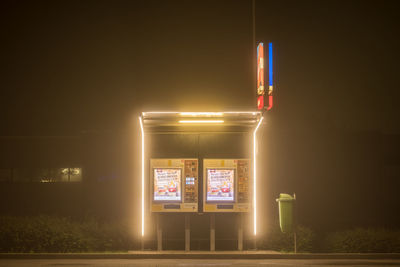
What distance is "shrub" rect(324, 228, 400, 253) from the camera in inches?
534

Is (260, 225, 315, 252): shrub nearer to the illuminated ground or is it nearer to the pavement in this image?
the pavement

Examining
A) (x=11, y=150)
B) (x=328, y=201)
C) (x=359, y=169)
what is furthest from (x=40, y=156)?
(x=359, y=169)

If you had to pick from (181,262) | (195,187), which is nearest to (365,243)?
(195,187)

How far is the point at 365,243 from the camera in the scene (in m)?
13.6

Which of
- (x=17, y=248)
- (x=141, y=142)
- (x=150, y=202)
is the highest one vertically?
(x=141, y=142)

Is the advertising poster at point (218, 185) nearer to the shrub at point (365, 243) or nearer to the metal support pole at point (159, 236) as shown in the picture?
the metal support pole at point (159, 236)

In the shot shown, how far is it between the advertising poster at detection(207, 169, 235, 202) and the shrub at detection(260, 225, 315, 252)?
1456mm

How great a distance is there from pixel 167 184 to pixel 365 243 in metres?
5.40

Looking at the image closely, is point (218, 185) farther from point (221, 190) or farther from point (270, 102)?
point (270, 102)

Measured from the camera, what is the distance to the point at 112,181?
36.6 metres

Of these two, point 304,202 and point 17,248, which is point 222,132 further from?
point 304,202

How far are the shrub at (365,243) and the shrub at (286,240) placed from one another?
1.89ft

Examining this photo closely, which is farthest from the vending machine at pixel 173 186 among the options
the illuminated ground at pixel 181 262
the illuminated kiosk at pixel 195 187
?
the illuminated ground at pixel 181 262

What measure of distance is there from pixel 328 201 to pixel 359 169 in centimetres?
518
